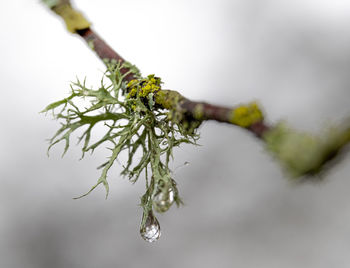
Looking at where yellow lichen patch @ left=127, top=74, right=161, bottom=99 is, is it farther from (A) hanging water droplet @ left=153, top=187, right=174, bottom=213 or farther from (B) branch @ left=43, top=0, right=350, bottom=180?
(A) hanging water droplet @ left=153, top=187, right=174, bottom=213

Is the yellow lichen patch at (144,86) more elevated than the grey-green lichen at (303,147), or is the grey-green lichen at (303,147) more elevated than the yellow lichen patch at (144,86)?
the yellow lichen patch at (144,86)

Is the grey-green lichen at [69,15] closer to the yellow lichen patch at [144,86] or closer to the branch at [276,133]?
the yellow lichen patch at [144,86]

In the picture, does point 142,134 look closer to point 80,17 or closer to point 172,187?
point 172,187

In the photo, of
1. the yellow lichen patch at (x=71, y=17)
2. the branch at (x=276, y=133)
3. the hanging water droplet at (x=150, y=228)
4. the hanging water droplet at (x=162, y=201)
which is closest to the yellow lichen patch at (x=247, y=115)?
the branch at (x=276, y=133)

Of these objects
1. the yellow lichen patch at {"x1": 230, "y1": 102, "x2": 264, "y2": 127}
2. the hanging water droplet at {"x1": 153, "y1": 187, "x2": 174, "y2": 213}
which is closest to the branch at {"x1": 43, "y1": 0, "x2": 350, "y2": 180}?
the yellow lichen patch at {"x1": 230, "y1": 102, "x2": 264, "y2": 127}

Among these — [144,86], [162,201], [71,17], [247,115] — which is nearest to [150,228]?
[162,201]

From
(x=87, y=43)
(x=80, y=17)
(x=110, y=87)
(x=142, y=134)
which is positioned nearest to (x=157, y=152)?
(x=142, y=134)

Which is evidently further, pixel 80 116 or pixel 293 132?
pixel 80 116
